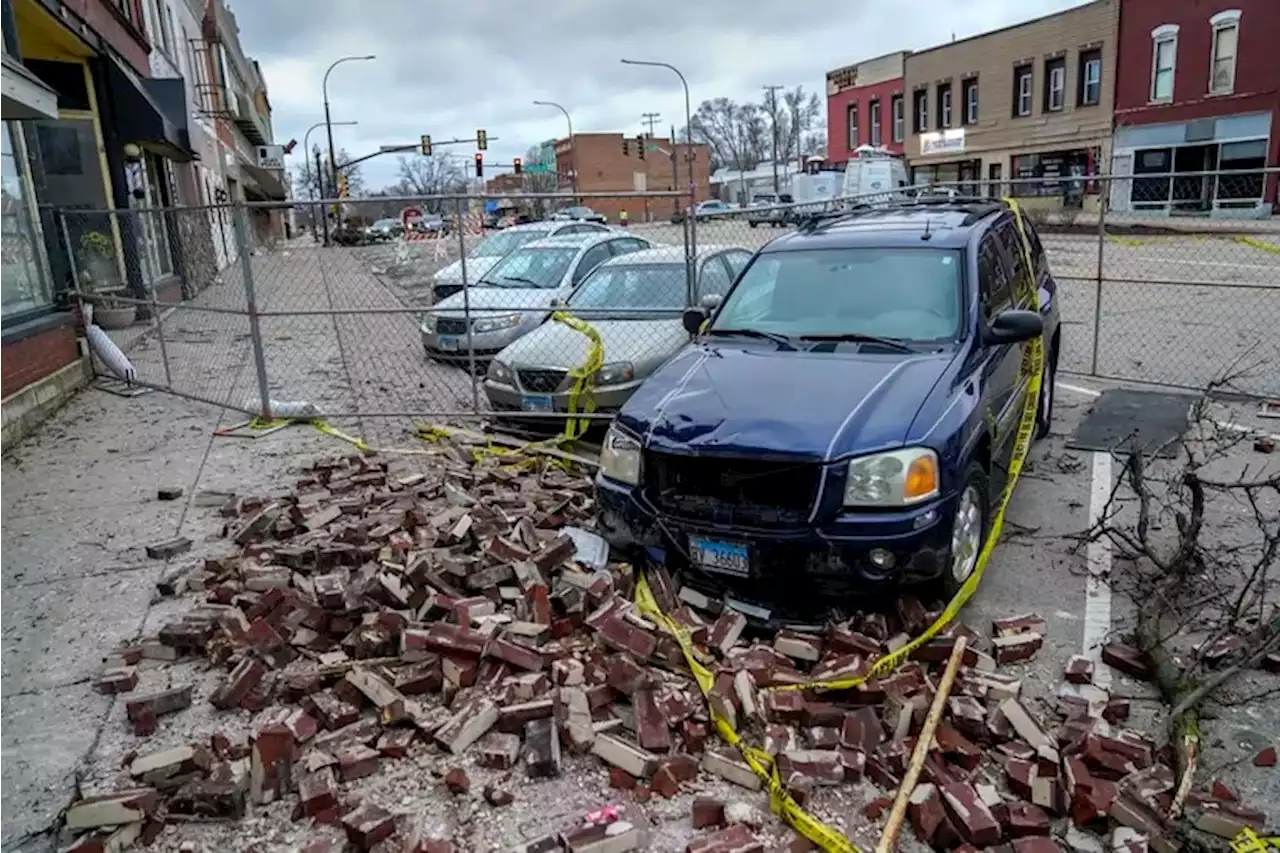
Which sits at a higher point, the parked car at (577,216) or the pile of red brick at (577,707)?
the parked car at (577,216)

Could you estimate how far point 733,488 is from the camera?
447 centimetres

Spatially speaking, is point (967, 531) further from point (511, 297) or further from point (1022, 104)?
point (1022, 104)

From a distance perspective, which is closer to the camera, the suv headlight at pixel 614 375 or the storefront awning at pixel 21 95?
the storefront awning at pixel 21 95

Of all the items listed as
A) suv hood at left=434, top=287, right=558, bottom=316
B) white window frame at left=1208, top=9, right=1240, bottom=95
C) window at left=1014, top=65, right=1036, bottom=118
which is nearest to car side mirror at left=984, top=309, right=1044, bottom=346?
suv hood at left=434, top=287, right=558, bottom=316

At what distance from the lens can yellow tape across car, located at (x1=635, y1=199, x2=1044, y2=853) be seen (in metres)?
3.26

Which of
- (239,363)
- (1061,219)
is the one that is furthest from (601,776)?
(1061,219)

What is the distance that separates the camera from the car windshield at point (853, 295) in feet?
18.2

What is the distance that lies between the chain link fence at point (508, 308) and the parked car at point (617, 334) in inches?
0.8

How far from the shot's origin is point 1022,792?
340 centimetres

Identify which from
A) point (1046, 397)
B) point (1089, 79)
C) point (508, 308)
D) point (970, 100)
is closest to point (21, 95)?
point (508, 308)

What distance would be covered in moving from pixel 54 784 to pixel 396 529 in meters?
2.38

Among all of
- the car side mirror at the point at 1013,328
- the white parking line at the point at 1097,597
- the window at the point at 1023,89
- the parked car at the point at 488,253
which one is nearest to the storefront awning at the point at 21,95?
the parked car at the point at 488,253

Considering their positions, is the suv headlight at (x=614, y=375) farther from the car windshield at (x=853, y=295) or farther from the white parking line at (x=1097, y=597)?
the white parking line at (x=1097, y=597)

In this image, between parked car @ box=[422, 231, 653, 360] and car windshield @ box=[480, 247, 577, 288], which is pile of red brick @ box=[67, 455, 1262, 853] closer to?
parked car @ box=[422, 231, 653, 360]
